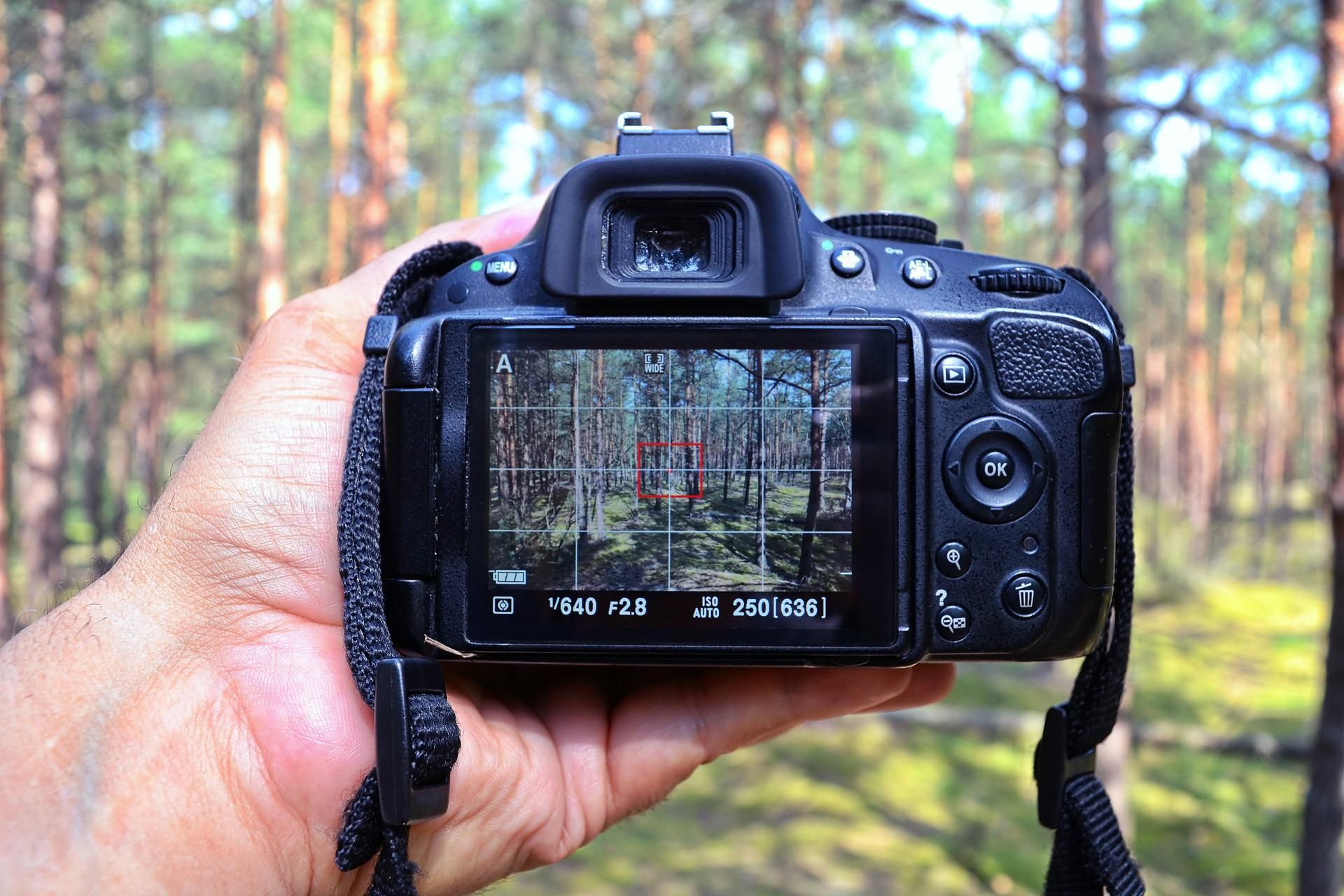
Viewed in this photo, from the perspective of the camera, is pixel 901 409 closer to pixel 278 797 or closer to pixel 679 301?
pixel 679 301

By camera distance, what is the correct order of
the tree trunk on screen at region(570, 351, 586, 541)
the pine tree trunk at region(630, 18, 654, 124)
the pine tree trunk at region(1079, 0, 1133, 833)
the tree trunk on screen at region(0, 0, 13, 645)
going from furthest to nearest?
the pine tree trunk at region(630, 18, 654, 124) < the tree trunk on screen at region(0, 0, 13, 645) < the pine tree trunk at region(1079, 0, 1133, 833) < the tree trunk on screen at region(570, 351, 586, 541)

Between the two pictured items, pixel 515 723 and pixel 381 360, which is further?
pixel 515 723

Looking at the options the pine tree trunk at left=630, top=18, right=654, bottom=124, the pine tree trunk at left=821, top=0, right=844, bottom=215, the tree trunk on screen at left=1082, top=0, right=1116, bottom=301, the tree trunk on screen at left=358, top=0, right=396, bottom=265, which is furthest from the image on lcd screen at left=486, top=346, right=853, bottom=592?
the pine tree trunk at left=821, top=0, right=844, bottom=215

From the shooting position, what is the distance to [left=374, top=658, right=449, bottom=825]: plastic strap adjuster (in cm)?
127

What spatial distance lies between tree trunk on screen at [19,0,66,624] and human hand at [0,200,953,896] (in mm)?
8410

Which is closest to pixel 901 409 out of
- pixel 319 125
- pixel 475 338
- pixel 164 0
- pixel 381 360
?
pixel 475 338

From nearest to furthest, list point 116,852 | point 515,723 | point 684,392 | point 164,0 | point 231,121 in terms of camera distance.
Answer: point 116,852, point 684,392, point 515,723, point 164,0, point 231,121

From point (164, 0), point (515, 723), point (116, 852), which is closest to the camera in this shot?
point (116, 852)

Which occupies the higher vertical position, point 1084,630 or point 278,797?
point 1084,630

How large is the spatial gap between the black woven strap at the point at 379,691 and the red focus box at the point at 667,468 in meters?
0.36

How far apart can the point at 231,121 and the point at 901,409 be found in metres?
23.4

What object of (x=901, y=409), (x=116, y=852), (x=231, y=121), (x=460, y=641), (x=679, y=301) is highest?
(x=231, y=121)

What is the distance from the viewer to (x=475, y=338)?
1.46 metres

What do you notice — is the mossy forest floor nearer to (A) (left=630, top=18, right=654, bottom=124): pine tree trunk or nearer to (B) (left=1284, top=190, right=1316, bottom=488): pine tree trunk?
(A) (left=630, top=18, right=654, bottom=124): pine tree trunk
